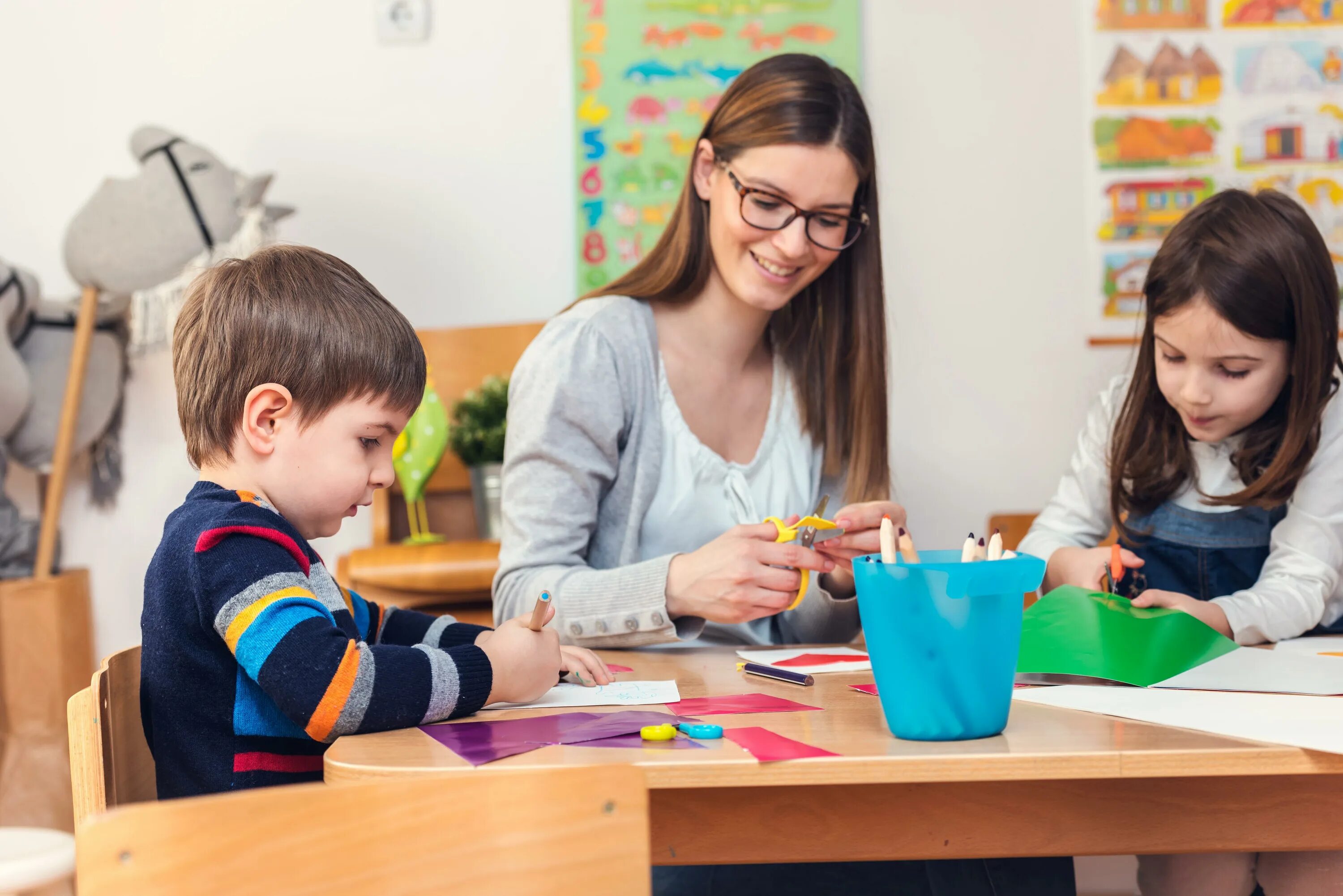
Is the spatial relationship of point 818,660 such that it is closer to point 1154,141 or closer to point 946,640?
point 946,640

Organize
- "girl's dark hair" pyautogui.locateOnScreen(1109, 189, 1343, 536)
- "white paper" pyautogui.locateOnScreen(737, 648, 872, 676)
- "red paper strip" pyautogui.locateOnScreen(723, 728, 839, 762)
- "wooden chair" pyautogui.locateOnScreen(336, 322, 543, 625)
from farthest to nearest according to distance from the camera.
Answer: "wooden chair" pyautogui.locateOnScreen(336, 322, 543, 625), "girl's dark hair" pyautogui.locateOnScreen(1109, 189, 1343, 536), "white paper" pyautogui.locateOnScreen(737, 648, 872, 676), "red paper strip" pyautogui.locateOnScreen(723, 728, 839, 762)

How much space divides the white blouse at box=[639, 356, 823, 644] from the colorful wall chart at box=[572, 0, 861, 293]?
109 cm

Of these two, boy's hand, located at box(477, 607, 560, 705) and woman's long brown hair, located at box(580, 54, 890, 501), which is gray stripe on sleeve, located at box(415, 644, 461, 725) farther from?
woman's long brown hair, located at box(580, 54, 890, 501)

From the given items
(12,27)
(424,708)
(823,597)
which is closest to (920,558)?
(424,708)

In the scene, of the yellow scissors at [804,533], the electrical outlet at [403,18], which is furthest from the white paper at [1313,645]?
the electrical outlet at [403,18]

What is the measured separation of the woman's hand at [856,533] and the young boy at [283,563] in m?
0.28

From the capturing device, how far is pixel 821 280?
1514 mm

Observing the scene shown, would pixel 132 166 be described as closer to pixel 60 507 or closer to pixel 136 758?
pixel 60 507

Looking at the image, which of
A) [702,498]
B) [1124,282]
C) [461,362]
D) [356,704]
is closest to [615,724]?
[356,704]

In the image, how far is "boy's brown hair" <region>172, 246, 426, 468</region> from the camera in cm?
88

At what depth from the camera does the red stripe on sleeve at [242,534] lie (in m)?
0.77

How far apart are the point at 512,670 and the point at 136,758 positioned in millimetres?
320

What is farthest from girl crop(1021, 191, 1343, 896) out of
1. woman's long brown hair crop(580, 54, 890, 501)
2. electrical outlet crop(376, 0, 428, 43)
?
electrical outlet crop(376, 0, 428, 43)

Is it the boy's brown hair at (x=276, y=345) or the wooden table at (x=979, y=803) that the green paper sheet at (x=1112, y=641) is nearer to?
the wooden table at (x=979, y=803)
